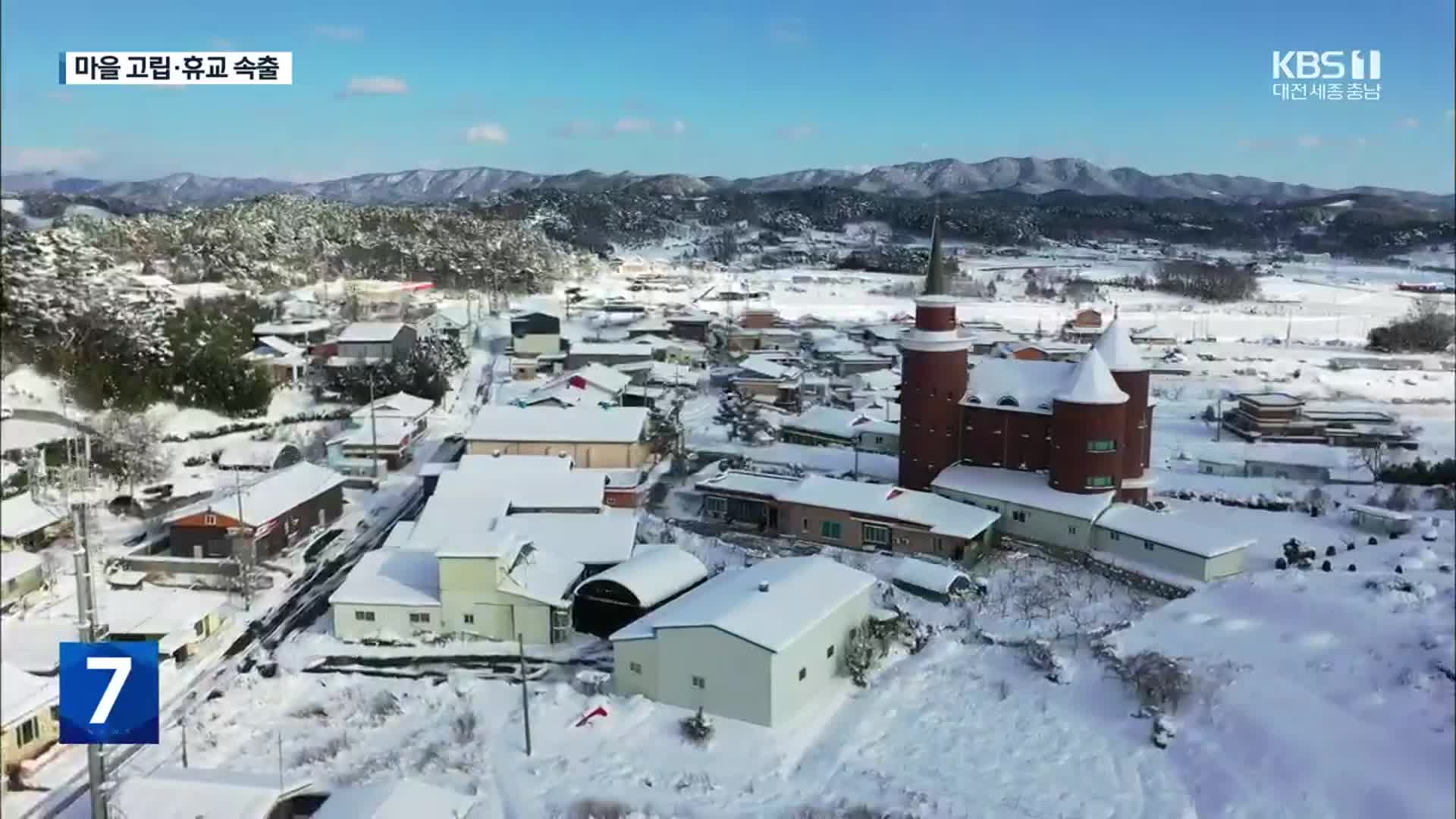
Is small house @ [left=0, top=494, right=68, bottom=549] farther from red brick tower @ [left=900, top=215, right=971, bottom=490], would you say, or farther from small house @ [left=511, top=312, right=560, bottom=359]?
small house @ [left=511, top=312, right=560, bottom=359]

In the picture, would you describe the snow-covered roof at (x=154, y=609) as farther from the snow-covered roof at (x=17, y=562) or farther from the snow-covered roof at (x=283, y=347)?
the snow-covered roof at (x=283, y=347)

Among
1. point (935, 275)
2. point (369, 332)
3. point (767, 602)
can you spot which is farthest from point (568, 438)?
point (369, 332)

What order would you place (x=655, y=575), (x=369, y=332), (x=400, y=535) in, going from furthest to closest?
(x=369, y=332) → (x=400, y=535) → (x=655, y=575)

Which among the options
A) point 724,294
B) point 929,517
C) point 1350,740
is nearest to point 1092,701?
point 1350,740

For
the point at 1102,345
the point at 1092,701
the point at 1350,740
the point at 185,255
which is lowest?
the point at 1092,701

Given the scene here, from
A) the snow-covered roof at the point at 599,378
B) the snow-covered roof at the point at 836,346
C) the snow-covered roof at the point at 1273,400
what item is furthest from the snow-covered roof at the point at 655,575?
the snow-covered roof at the point at 836,346

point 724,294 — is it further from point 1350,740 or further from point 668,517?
point 1350,740

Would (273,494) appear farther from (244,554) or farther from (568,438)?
(568,438)
